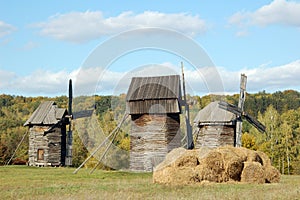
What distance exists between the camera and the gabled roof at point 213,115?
4166 centimetres

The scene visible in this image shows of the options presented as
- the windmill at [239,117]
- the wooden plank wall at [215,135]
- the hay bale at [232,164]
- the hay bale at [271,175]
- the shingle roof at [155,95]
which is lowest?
the hay bale at [271,175]

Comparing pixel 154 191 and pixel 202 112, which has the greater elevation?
pixel 202 112

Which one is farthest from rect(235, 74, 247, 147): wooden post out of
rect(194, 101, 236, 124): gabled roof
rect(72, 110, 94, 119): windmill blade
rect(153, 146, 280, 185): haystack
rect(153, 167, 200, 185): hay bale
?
rect(153, 167, 200, 185): hay bale

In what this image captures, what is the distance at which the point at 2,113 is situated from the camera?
11606 centimetres

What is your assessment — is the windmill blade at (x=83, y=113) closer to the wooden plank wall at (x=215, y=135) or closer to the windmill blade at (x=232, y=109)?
the wooden plank wall at (x=215, y=135)

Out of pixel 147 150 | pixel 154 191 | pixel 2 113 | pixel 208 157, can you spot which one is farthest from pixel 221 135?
pixel 2 113

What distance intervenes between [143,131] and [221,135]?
8.29m

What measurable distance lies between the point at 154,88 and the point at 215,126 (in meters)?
8.64

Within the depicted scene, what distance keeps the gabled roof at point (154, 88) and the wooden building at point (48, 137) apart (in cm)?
1357

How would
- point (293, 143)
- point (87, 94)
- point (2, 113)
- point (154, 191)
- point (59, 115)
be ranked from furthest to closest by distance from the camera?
point (2, 113) → point (293, 143) → point (59, 115) → point (87, 94) → point (154, 191)

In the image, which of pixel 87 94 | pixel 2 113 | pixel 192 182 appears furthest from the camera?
pixel 2 113

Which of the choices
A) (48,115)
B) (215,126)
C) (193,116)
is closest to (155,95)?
(193,116)

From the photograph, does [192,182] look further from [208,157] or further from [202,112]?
[202,112]

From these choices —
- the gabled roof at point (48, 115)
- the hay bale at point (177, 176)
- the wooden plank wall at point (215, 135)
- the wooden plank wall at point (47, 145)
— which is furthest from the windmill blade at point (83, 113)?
the hay bale at point (177, 176)
